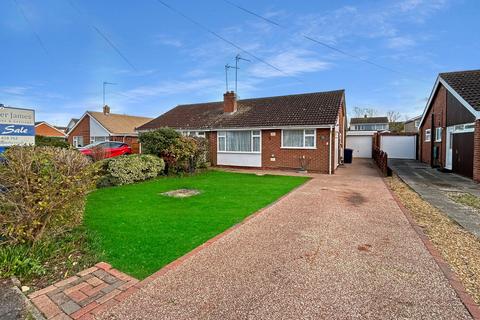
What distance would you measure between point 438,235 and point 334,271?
296 cm

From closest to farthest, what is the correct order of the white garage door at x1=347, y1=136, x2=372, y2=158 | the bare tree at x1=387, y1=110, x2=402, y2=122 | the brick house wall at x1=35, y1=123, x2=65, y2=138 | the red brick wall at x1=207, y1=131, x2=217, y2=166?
the red brick wall at x1=207, y1=131, x2=217, y2=166
the white garage door at x1=347, y1=136, x2=372, y2=158
the brick house wall at x1=35, y1=123, x2=65, y2=138
the bare tree at x1=387, y1=110, x2=402, y2=122

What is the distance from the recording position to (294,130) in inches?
615

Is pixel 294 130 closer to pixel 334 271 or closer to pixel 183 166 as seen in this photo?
pixel 183 166

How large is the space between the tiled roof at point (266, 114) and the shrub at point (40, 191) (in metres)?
12.7

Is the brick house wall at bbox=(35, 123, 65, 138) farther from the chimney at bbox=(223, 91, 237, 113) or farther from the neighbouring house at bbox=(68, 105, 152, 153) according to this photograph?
the chimney at bbox=(223, 91, 237, 113)

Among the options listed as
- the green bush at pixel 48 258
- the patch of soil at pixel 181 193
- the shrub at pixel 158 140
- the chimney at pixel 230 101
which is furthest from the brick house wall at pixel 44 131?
the green bush at pixel 48 258

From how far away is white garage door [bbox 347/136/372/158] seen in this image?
2811 cm

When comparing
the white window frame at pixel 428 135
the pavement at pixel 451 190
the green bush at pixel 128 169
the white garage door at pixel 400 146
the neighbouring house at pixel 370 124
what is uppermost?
the neighbouring house at pixel 370 124

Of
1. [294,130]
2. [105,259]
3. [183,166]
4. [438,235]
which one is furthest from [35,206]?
[294,130]

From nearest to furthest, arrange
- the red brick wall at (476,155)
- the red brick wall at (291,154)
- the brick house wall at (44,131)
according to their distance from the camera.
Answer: the red brick wall at (476,155), the red brick wall at (291,154), the brick house wall at (44,131)

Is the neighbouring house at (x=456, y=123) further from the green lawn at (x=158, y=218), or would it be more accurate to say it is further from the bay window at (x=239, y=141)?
the bay window at (x=239, y=141)

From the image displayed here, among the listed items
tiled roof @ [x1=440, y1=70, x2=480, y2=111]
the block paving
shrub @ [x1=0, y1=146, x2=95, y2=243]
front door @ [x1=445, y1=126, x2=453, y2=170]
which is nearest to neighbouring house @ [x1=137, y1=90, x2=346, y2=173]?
tiled roof @ [x1=440, y1=70, x2=480, y2=111]

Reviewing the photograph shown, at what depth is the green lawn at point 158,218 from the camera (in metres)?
4.14

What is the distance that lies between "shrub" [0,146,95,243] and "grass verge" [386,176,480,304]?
5736 mm
